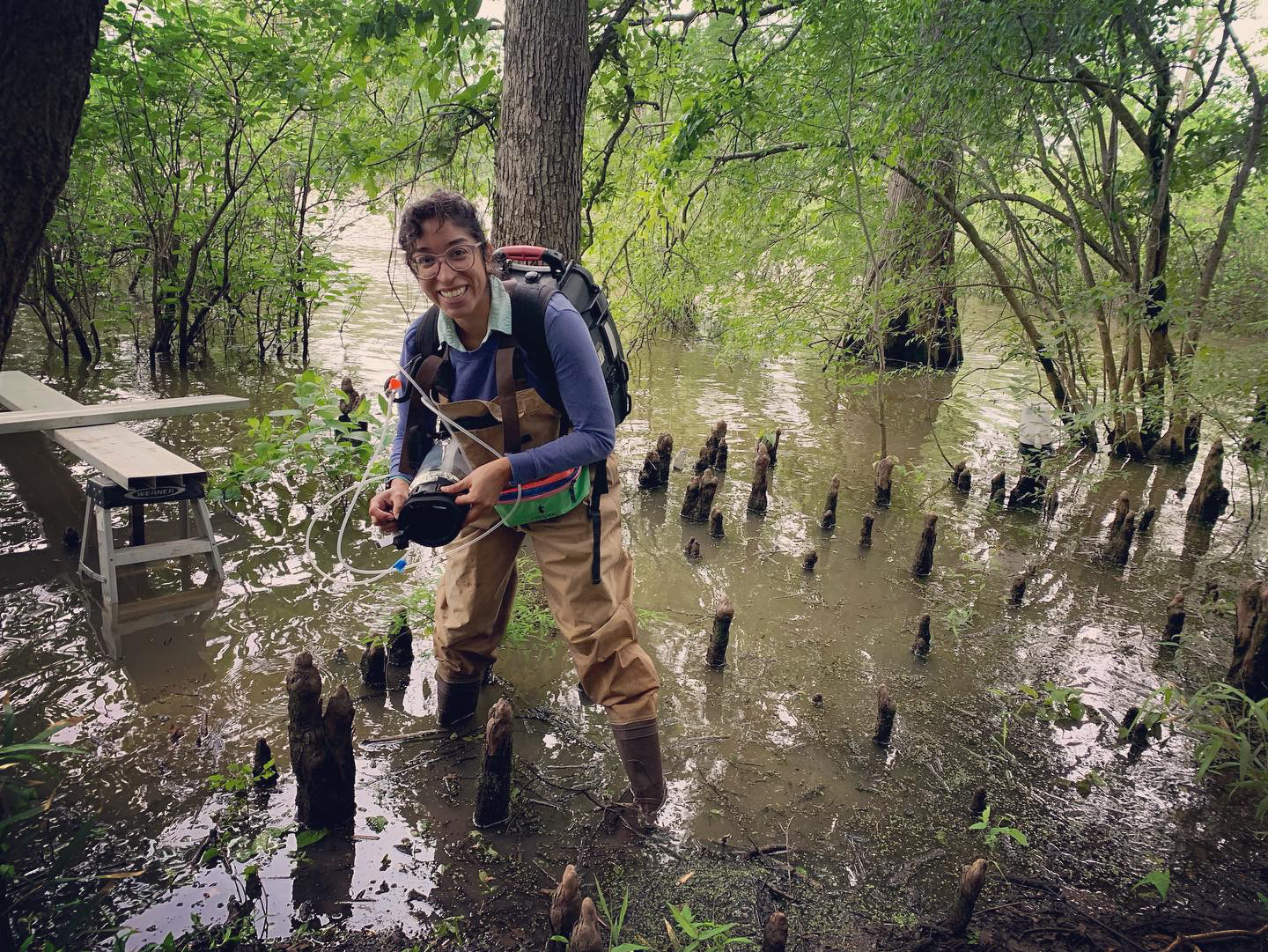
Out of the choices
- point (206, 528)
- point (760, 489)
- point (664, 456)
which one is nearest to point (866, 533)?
point (760, 489)

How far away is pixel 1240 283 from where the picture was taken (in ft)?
20.1

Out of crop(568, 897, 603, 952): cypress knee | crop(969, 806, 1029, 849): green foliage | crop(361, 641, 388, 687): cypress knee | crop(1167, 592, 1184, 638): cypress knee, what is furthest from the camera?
crop(1167, 592, 1184, 638): cypress knee

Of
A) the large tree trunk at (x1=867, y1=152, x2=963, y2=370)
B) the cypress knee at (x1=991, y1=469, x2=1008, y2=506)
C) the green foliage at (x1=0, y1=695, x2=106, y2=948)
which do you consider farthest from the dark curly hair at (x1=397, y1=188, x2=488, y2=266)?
the cypress knee at (x1=991, y1=469, x2=1008, y2=506)

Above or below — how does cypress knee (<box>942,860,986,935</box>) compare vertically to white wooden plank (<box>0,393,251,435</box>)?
below

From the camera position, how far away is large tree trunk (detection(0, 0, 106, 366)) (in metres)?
2.12

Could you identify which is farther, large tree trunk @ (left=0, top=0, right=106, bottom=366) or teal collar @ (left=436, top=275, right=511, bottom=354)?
teal collar @ (left=436, top=275, right=511, bottom=354)

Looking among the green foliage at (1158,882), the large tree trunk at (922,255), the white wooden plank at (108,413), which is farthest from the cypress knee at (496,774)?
the large tree trunk at (922,255)

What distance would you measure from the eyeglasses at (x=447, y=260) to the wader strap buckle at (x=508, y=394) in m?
0.30

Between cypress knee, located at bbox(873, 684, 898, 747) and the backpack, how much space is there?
5.79ft

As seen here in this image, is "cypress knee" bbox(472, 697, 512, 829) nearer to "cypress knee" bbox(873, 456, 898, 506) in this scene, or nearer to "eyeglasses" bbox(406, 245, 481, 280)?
"eyeglasses" bbox(406, 245, 481, 280)

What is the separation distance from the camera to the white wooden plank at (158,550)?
4.32m

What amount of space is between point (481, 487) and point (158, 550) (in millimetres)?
3117

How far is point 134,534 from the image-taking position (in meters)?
4.77

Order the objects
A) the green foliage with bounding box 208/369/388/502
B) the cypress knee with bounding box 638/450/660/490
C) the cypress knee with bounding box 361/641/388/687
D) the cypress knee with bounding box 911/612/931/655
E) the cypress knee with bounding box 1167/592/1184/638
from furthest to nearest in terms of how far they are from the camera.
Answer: the cypress knee with bounding box 638/450/660/490 < the green foliage with bounding box 208/369/388/502 < the cypress knee with bounding box 1167/592/1184/638 < the cypress knee with bounding box 911/612/931/655 < the cypress knee with bounding box 361/641/388/687
